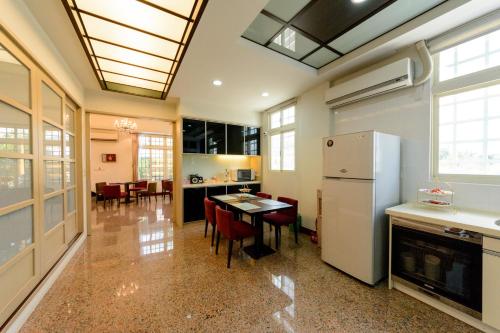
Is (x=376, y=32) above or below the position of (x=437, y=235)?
above

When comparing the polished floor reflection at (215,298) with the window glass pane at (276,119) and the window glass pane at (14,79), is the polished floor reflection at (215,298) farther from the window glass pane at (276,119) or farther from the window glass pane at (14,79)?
the window glass pane at (276,119)

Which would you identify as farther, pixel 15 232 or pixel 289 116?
pixel 289 116

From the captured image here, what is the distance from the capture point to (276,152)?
4.97 meters

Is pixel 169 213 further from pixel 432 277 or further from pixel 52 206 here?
pixel 432 277

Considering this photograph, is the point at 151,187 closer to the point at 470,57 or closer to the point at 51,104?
the point at 51,104

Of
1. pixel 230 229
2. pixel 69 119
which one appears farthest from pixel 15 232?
pixel 69 119

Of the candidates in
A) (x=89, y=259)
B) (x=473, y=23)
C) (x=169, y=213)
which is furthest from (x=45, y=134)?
(x=473, y=23)

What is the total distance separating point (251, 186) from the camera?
530 centimetres

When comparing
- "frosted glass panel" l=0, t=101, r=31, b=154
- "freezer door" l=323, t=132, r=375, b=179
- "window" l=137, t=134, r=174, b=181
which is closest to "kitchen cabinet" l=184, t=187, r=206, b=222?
"frosted glass panel" l=0, t=101, r=31, b=154

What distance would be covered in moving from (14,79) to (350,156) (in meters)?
3.54

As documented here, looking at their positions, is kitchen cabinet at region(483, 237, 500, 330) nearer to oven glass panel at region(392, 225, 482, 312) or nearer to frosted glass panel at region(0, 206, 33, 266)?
oven glass panel at region(392, 225, 482, 312)

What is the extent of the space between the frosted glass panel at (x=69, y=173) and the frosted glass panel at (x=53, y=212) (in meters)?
0.37

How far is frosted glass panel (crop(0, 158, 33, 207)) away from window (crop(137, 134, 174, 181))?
691 centimetres

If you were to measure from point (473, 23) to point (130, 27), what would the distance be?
369 cm
